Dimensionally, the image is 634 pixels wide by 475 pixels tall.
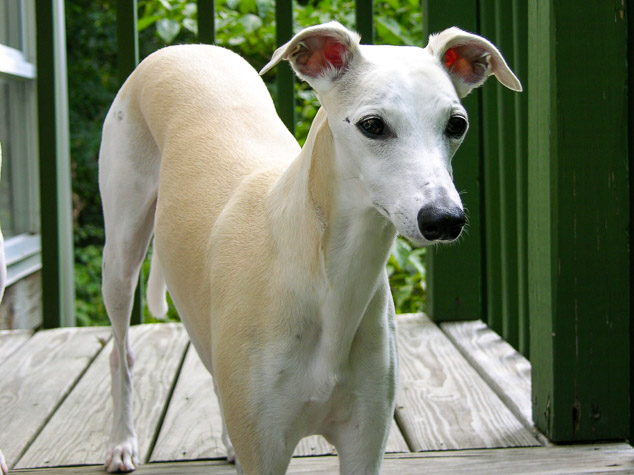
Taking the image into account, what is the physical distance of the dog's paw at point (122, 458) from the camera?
8.63ft

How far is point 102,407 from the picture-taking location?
3158 millimetres

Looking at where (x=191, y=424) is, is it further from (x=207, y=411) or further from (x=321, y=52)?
(x=321, y=52)

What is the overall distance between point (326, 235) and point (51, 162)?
2.40 meters

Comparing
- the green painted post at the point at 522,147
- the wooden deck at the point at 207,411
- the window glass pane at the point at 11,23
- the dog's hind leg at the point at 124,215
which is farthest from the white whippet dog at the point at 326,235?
the window glass pane at the point at 11,23

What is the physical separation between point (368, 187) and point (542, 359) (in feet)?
4.24

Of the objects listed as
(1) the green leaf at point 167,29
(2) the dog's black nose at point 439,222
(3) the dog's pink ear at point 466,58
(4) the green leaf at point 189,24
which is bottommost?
(2) the dog's black nose at point 439,222

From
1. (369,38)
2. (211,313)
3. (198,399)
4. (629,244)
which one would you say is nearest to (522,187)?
(629,244)

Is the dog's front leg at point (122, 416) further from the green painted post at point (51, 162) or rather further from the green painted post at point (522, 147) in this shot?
the green painted post at point (522, 147)

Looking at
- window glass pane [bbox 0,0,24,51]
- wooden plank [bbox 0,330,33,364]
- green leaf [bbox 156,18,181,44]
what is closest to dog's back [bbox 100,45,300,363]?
wooden plank [bbox 0,330,33,364]

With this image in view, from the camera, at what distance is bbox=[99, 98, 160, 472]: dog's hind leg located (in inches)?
109

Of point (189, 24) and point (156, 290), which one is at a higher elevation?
point (189, 24)

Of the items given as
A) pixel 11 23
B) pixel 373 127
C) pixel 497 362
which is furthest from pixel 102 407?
pixel 11 23

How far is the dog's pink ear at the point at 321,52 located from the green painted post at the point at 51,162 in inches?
89.9

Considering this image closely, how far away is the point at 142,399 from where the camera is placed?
3225mm
